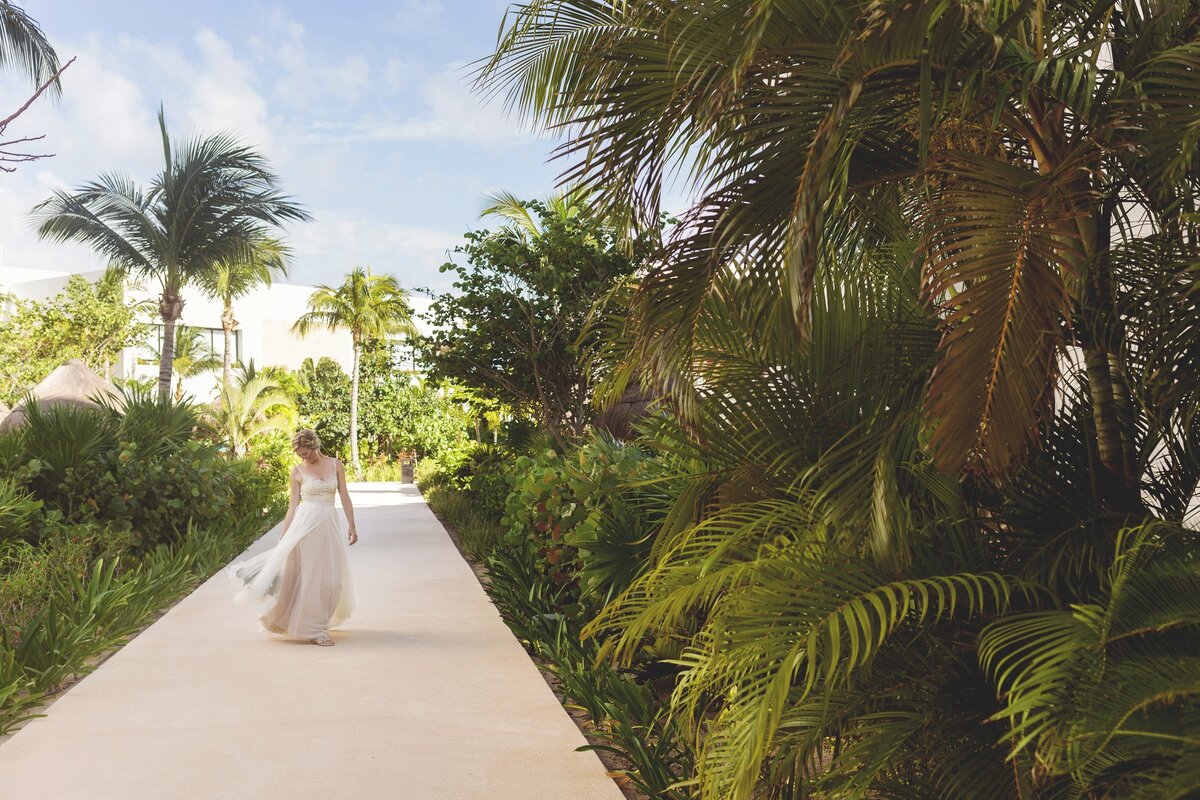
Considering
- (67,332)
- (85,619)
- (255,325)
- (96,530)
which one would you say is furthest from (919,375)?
(255,325)

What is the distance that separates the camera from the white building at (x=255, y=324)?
4684 centimetres

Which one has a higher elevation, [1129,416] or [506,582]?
[1129,416]

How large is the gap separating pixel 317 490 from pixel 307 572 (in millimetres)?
Result: 605

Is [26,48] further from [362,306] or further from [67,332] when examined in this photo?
[67,332]

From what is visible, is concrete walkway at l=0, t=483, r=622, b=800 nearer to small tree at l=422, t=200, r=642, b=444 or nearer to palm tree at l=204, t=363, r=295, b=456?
small tree at l=422, t=200, r=642, b=444

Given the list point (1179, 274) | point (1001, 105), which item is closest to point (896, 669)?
point (1179, 274)

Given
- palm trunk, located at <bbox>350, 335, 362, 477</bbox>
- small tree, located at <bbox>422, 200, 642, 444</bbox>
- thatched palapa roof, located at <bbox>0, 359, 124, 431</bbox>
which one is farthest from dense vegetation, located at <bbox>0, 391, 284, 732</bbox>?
palm trunk, located at <bbox>350, 335, 362, 477</bbox>

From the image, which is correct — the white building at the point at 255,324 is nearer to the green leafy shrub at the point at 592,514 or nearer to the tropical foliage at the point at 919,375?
the green leafy shrub at the point at 592,514

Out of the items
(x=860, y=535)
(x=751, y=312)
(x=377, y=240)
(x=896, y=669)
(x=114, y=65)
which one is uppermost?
(x=114, y=65)

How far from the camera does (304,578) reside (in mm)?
6984

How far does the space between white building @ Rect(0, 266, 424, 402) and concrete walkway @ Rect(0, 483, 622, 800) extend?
40.4 m

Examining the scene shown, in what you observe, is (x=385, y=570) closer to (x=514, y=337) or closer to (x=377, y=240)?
(x=514, y=337)

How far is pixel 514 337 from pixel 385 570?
3.35 m

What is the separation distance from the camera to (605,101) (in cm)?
362
